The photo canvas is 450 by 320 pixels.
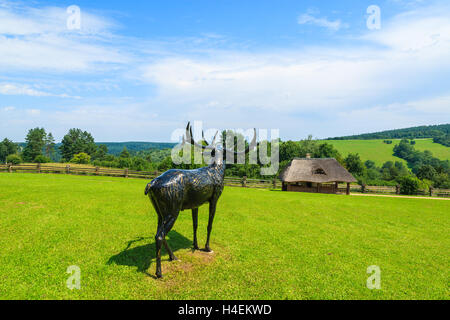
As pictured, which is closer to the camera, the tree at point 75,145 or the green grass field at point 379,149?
the tree at point 75,145

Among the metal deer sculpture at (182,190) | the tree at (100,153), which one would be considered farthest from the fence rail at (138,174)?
the tree at (100,153)

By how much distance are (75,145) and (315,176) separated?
298ft

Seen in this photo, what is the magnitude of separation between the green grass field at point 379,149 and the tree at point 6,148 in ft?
451

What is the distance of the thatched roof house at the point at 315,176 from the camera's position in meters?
26.5

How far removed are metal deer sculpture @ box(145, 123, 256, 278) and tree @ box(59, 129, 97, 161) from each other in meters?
97.6

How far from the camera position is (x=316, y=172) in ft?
90.1

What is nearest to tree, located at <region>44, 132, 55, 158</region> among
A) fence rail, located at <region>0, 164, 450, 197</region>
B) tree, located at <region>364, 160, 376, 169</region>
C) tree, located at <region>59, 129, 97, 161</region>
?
tree, located at <region>59, 129, 97, 161</region>

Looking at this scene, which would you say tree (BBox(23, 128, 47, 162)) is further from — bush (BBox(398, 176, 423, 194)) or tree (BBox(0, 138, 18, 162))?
bush (BBox(398, 176, 423, 194))
